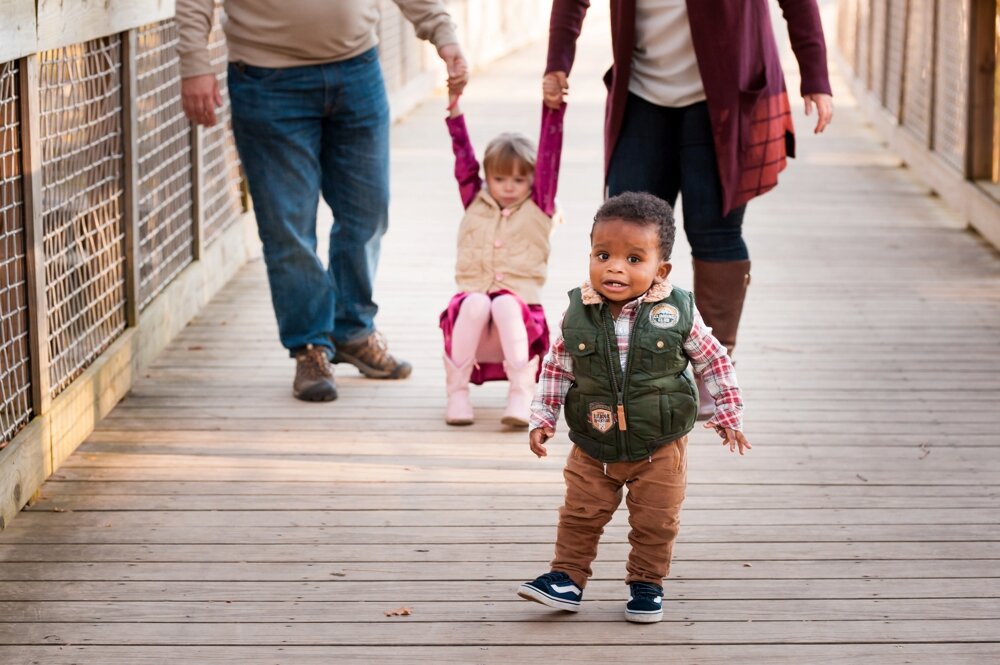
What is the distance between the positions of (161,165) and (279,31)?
109cm

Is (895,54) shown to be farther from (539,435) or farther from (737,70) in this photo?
(539,435)

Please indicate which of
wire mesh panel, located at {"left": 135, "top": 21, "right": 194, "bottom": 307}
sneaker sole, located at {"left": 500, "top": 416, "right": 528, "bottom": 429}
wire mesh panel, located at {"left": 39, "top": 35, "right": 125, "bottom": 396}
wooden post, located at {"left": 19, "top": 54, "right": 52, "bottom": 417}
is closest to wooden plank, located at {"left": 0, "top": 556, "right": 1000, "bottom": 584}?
wooden post, located at {"left": 19, "top": 54, "right": 52, "bottom": 417}

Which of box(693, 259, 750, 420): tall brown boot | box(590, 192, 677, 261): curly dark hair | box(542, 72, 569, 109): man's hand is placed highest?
box(542, 72, 569, 109): man's hand

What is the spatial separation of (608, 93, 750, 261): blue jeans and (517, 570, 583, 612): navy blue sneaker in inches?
56.2

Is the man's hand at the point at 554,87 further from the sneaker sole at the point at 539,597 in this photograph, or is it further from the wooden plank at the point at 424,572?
the sneaker sole at the point at 539,597

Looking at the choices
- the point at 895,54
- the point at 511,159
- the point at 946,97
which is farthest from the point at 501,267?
the point at 895,54

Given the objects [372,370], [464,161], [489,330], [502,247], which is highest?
[464,161]

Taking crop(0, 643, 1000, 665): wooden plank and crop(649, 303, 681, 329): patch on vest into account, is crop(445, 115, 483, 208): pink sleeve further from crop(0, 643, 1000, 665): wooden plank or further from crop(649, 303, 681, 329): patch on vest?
crop(0, 643, 1000, 665): wooden plank

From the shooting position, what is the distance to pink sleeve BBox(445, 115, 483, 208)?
4441 millimetres

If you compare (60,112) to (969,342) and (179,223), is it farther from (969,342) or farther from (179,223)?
(969,342)

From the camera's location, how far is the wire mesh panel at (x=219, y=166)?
627 cm

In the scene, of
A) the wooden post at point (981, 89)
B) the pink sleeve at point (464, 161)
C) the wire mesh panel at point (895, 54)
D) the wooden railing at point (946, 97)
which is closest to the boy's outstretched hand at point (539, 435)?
the pink sleeve at point (464, 161)

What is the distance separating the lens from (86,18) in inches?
171

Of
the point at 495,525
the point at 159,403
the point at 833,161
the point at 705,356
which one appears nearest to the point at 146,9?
the point at 159,403
